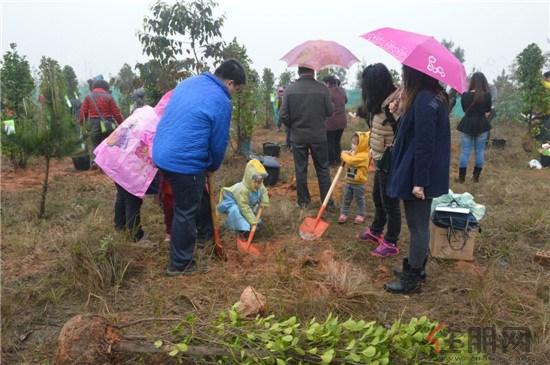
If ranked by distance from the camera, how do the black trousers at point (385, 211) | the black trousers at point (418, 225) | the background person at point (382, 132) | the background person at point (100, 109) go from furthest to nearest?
the background person at point (100, 109)
the black trousers at point (385, 211)
the background person at point (382, 132)
the black trousers at point (418, 225)

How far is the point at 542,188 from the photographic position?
638 centimetres

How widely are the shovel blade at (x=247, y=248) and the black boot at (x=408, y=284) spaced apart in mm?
1208

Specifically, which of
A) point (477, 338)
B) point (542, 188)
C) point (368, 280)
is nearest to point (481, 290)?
point (477, 338)

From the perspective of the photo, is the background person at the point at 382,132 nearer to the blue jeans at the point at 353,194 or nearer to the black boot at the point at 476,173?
the blue jeans at the point at 353,194

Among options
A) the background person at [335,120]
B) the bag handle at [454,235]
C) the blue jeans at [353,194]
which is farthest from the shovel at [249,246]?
the background person at [335,120]

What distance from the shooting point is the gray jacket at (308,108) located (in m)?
5.00

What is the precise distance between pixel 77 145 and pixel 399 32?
3.59 metres

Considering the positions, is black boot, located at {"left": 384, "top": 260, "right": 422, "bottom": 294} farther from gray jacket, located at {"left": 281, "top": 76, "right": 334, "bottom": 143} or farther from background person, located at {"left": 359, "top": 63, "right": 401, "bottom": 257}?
gray jacket, located at {"left": 281, "top": 76, "right": 334, "bottom": 143}

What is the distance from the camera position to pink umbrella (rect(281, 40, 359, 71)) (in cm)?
487

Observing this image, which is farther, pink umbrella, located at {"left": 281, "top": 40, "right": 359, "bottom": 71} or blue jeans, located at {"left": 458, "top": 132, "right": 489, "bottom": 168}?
blue jeans, located at {"left": 458, "top": 132, "right": 489, "bottom": 168}

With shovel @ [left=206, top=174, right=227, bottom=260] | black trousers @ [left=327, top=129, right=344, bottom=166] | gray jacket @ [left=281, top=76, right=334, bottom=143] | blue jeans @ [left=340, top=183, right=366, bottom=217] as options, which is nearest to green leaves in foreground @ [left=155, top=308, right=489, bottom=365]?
shovel @ [left=206, top=174, right=227, bottom=260]

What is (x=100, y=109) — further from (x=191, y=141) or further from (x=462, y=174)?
(x=462, y=174)

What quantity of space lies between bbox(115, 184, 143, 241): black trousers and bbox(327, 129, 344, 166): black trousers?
175 inches

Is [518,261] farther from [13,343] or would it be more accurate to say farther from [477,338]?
[13,343]
